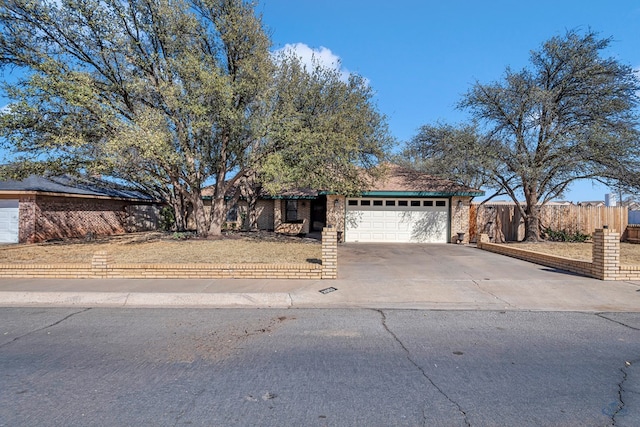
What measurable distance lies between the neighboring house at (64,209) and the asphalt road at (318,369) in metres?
12.9

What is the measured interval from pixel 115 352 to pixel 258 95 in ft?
35.4

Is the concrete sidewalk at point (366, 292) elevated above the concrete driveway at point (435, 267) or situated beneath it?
situated beneath

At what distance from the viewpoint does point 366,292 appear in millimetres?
7781

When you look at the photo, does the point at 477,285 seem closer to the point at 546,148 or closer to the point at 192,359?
the point at 192,359

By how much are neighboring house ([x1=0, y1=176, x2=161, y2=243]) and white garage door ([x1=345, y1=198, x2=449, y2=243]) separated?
12949 millimetres

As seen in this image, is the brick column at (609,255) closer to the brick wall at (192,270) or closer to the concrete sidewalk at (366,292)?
the concrete sidewalk at (366,292)

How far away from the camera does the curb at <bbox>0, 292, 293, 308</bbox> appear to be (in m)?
7.03

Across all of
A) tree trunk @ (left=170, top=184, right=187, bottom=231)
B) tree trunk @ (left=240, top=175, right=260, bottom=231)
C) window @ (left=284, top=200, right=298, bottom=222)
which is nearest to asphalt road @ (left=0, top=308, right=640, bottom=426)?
tree trunk @ (left=170, top=184, right=187, bottom=231)

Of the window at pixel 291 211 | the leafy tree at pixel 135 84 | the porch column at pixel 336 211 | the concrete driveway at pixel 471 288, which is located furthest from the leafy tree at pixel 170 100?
the window at pixel 291 211

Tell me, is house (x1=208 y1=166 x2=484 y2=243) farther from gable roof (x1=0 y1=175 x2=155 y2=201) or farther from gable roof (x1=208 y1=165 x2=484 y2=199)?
gable roof (x1=0 y1=175 x2=155 y2=201)

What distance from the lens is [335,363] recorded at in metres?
4.25

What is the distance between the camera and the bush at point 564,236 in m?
18.5

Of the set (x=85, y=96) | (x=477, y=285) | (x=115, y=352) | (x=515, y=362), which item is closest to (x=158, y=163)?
(x=85, y=96)

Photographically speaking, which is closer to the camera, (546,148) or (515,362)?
(515,362)
